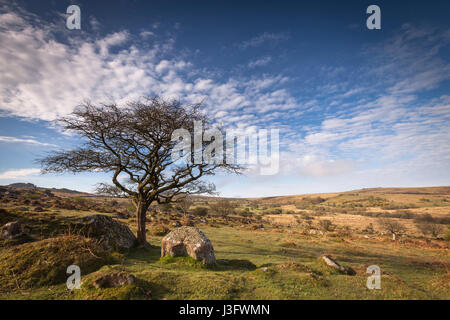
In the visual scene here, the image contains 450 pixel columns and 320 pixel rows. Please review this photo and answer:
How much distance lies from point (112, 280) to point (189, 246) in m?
4.30

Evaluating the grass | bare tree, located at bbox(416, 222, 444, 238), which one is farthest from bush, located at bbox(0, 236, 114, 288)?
bare tree, located at bbox(416, 222, 444, 238)

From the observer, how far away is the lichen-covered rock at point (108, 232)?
1200 centimetres

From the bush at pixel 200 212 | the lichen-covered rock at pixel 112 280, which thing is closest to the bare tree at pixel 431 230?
the bush at pixel 200 212

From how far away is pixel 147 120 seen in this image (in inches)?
485

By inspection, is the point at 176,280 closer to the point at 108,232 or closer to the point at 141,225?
the point at 108,232

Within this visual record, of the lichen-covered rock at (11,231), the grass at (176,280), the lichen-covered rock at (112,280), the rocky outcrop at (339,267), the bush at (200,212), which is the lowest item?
the bush at (200,212)

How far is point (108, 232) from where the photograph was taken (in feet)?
41.4

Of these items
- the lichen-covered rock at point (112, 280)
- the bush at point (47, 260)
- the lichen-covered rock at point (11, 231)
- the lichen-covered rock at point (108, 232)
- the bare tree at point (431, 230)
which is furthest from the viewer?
the bare tree at point (431, 230)

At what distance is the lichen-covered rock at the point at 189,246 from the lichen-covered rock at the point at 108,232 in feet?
12.4

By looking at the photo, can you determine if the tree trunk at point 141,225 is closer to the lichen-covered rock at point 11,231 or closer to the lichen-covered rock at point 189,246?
the lichen-covered rock at point 189,246

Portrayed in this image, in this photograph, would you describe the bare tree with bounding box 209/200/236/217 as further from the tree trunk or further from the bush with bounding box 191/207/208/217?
the tree trunk

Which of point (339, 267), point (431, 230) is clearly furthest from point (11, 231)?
point (431, 230)

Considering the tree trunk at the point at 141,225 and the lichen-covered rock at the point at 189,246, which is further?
the tree trunk at the point at 141,225

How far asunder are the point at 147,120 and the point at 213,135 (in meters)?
4.58
